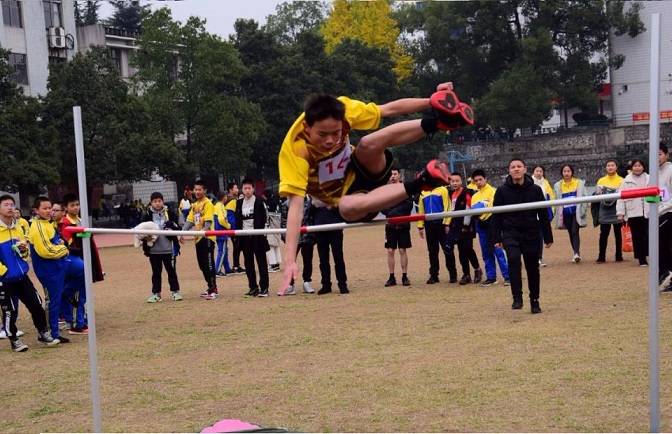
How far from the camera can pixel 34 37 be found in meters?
42.6

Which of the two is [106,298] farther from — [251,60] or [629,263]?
[251,60]

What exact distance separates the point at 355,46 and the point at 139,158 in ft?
54.2

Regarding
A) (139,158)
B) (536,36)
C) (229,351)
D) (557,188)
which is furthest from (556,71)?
(229,351)

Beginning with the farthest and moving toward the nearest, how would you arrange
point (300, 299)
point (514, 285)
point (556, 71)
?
point (556, 71), point (300, 299), point (514, 285)

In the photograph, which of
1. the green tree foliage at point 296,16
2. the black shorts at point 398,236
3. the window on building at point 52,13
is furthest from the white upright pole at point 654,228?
the green tree foliage at point 296,16

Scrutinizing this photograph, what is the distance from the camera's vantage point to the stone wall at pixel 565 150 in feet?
165

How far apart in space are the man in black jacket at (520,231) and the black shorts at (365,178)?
348cm

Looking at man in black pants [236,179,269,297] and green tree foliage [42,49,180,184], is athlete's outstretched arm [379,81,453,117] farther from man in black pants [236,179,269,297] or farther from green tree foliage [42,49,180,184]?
green tree foliage [42,49,180,184]

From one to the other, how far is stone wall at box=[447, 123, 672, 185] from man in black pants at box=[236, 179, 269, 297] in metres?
35.3

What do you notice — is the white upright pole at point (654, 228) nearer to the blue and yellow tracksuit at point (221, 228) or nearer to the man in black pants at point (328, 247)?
the man in black pants at point (328, 247)

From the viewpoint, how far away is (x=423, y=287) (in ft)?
45.7

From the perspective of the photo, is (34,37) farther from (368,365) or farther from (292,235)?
(292,235)

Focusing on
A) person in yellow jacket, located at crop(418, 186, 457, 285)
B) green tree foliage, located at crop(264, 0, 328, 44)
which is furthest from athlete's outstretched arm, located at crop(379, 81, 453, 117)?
green tree foliage, located at crop(264, 0, 328, 44)

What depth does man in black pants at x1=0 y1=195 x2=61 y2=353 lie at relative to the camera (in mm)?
9906
